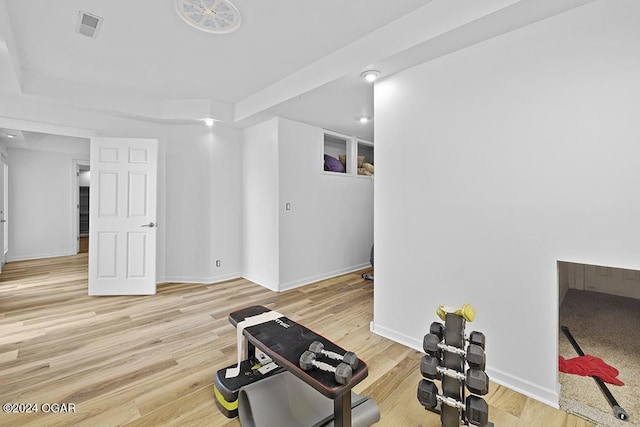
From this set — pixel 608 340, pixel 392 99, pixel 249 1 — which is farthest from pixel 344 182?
pixel 608 340

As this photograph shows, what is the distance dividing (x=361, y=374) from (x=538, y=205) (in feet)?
4.74

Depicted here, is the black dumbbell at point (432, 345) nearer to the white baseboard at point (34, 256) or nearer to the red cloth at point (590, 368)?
the red cloth at point (590, 368)

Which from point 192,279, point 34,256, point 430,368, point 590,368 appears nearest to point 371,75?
point 430,368

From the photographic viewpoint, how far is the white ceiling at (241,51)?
1.94 metres

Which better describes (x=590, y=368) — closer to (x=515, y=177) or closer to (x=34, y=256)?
(x=515, y=177)

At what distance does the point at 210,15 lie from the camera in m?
2.09

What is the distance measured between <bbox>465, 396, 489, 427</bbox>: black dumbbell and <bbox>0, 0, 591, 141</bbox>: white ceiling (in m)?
2.07

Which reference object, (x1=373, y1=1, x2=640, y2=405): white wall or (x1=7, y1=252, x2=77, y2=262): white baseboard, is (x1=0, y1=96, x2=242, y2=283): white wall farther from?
(x1=7, y1=252, x2=77, y2=262): white baseboard

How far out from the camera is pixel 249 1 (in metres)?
1.93

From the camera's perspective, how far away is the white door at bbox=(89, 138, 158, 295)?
3.69 meters

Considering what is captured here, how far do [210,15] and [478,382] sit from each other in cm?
279

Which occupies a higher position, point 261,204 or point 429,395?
A: point 261,204

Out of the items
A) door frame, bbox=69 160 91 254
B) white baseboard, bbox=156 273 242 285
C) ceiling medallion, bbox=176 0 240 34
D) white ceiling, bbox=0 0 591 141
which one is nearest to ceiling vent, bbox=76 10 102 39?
white ceiling, bbox=0 0 591 141

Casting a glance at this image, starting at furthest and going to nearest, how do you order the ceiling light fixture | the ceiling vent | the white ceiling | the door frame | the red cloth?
the door frame → the ceiling light fixture → the ceiling vent → the white ceiling → the red cloth
